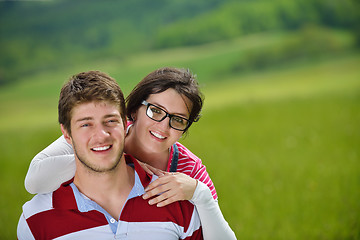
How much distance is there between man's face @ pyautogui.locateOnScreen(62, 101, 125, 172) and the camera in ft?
4.96

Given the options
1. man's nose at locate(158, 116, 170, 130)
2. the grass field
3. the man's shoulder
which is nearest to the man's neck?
the man's shoulder

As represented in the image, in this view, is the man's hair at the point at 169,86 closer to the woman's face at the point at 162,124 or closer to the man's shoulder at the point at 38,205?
the woman's face at the point at 162,124

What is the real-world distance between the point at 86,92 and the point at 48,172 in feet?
1.18

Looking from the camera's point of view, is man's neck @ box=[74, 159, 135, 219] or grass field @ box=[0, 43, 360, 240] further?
grass field @ box=[0, 43, 360, 240]

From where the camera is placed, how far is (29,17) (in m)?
8.13

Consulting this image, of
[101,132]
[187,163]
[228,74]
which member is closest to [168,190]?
[101,132]

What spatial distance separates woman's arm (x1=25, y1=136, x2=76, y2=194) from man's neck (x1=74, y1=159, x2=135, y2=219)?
64mm

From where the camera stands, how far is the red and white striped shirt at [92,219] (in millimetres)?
1540

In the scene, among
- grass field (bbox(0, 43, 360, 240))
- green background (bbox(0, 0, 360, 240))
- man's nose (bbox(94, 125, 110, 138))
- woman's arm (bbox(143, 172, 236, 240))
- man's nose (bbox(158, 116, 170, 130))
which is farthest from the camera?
green background (bbox(0, 0, 360, 240))

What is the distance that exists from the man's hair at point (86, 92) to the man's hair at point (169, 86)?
38 centimetres

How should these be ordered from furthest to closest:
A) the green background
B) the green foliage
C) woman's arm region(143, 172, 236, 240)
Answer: the green foliage, the green background, woman's arm region(143, 172, 236, 240)

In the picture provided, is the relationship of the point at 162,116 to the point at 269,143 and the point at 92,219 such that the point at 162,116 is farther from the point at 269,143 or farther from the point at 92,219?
the point at 269,143

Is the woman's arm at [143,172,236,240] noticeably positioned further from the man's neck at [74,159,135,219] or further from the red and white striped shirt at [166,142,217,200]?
the red and white striped shirt at [166,142,217,200]

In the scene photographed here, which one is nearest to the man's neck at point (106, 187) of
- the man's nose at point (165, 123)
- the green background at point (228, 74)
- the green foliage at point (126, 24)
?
the man's nose at point (165, 123)
